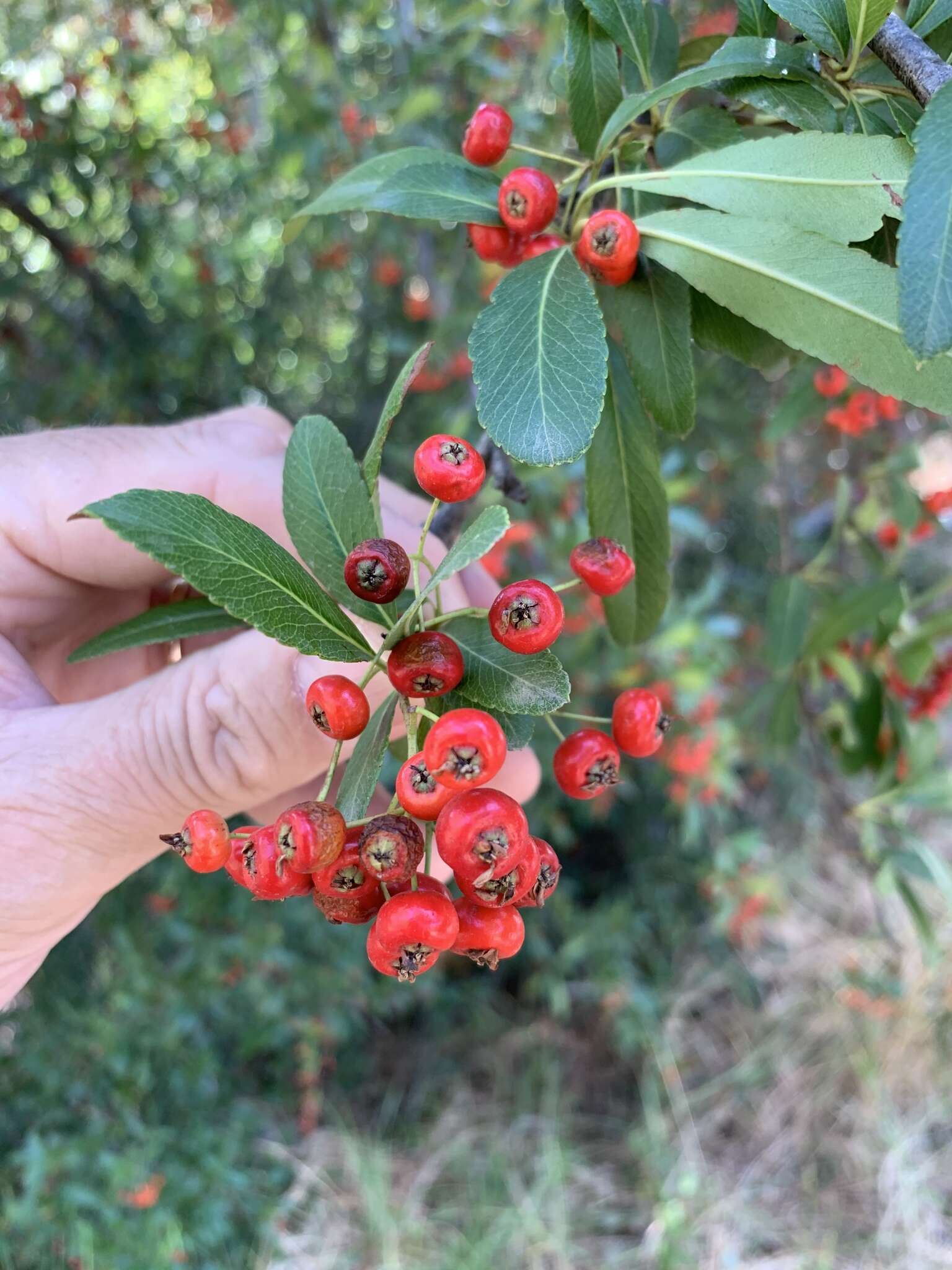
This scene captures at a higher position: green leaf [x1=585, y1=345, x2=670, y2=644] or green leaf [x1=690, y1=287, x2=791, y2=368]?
green leaf [x1=690, y1=287, x2=791, y2=368]

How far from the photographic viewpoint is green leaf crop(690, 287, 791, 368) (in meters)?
1.11

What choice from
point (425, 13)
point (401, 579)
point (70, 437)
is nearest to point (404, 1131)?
point (70, 437)

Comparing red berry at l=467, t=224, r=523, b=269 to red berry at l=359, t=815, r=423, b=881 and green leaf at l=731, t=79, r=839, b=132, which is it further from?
red berry at l=359, t=815, r=423, b=881

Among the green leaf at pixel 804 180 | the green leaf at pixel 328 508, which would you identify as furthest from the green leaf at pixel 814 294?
the green leaf at pixel 328 508

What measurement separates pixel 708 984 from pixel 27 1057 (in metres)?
3.39

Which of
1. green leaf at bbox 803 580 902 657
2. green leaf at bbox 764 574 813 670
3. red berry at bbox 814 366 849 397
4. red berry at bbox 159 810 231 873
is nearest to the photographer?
red berry at bbox 159 810 231 873

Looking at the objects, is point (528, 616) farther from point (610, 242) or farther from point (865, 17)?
point (865, 17)

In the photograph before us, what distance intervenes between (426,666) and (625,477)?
1.69 ft

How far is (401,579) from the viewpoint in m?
0.89

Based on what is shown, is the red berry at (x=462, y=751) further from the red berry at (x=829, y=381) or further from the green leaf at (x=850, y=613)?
the green leaf at (x=850, y=613)

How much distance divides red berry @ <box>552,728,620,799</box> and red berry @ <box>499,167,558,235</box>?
25.7 inches

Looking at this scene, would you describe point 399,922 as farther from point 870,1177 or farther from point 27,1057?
point 870,1177

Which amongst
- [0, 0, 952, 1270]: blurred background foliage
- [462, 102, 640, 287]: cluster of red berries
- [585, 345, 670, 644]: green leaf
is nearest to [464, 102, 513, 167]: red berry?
[462, 102, 640, 287]: cluster of red berries

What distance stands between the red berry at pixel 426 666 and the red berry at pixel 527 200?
57 cm
